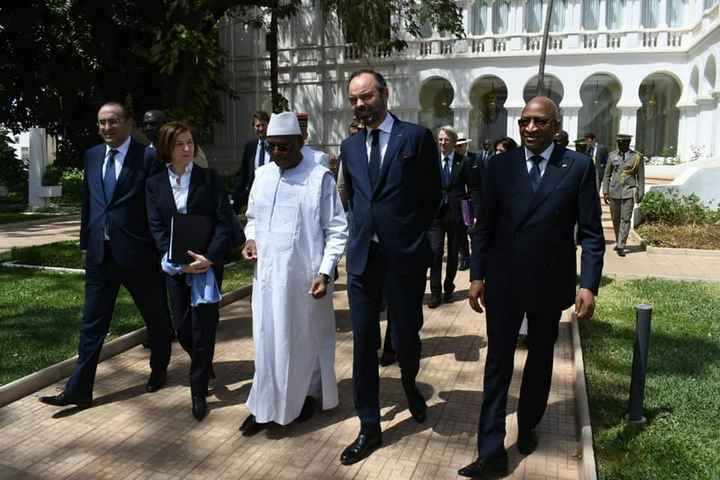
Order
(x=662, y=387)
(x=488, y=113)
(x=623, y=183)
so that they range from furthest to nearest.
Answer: (x=488, y=113), (x=623, y=183), (x=662, y=387)

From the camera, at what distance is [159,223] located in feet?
14.4

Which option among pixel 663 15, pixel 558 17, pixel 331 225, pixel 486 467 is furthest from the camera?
pixel 558 17

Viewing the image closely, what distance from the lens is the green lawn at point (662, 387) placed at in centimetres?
374

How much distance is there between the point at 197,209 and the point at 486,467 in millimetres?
2495

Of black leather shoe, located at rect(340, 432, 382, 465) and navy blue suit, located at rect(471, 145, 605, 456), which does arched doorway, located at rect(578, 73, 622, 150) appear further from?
black leather shoe, located at rect(340, 432, 382, 465)

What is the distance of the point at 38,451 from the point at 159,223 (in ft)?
5.20

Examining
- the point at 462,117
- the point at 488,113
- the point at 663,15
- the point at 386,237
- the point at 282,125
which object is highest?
the point at 663,15

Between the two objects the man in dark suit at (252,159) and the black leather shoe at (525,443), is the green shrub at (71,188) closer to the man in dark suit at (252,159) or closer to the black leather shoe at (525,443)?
the man in dark suit at (252,159)

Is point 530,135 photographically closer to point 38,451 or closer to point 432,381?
point 432,381

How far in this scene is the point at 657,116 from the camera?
31078 millimetres

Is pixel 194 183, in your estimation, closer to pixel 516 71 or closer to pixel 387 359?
pixel 387 359

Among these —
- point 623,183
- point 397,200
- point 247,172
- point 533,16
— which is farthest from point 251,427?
point 533,16

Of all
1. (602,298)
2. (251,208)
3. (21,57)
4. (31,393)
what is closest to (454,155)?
(602,298)

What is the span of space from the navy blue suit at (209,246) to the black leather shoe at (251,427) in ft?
1.44
